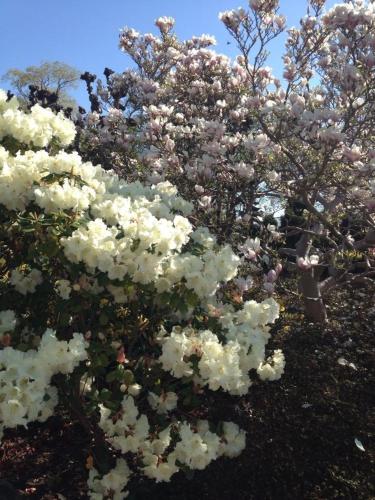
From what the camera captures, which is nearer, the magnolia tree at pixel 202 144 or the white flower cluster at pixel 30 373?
the white flower cluster at pixel 30 373

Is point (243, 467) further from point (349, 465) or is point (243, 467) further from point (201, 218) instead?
point (201, 218)

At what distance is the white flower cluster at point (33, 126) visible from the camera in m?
2.84

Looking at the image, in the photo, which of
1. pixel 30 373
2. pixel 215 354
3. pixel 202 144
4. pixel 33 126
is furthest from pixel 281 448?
pixel 202 144

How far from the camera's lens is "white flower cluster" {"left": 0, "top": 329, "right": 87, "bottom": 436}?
1.94m

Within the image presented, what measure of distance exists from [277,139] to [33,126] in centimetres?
250

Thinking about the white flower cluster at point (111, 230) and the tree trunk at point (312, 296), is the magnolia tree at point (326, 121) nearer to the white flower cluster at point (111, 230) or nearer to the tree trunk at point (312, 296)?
the tree trunk at point (312, 296)

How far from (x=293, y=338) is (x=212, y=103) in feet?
11.3

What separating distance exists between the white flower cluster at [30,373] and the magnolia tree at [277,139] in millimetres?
2153

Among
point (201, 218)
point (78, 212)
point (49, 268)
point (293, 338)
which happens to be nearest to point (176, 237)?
point (78, 212)

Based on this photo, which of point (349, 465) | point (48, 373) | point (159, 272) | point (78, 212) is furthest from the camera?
point (349, 465)

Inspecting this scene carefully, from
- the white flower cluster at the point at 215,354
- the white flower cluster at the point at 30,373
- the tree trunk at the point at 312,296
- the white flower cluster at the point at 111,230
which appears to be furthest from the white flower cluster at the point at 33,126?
the tree trunk at the point at 312,296

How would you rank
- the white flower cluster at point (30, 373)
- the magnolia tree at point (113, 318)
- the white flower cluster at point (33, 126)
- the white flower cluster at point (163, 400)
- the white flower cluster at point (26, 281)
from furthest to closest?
the white flower cluster at point (33, 126)
the white flower cluster at point (26, 281)
the white flower cluster at point (163, 400)
the magnolia tree at point (113, 318)
the white flower cluster at point (30, 373)

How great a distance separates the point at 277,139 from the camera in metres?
4.64

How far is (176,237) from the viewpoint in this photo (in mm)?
2393
